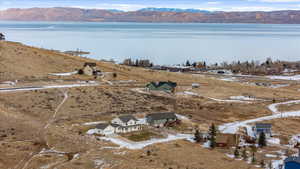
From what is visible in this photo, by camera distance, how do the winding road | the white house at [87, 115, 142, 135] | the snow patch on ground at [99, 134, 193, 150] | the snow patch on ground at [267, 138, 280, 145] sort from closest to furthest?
the snow patch on ground at [99, 134, 193, 150], the snow patch on ground at [267, 138, 280, 145], the white house at [87, 115, 142, 135], the winding road

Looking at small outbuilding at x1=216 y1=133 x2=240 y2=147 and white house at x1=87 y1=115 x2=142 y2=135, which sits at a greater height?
white house at x1=87 y1=115 x2=142 y2=135

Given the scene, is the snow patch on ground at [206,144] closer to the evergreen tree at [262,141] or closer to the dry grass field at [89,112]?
the dry grass field at [89,112]

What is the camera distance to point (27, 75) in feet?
261

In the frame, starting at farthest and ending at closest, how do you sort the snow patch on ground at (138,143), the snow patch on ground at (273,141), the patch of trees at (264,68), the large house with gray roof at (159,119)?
the patch of trees at (264,68)
the large house with gray roof at (159,119)
the snow patch on ground at (273,141)
the snow patch on ground at (138,143)

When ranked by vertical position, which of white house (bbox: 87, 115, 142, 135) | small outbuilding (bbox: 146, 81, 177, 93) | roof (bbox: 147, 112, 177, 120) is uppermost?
small outbuilding (bbox: 146, 81, 177, 93)

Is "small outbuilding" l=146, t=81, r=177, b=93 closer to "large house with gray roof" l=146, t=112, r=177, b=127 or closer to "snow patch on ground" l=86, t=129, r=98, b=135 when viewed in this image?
"large house with gray roof" l=146, t=112, r=177, b=127

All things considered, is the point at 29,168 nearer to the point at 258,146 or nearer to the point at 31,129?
the point at 31,129

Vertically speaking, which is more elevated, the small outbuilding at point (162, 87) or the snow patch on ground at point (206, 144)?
the small outbuilding at point (162, 87)

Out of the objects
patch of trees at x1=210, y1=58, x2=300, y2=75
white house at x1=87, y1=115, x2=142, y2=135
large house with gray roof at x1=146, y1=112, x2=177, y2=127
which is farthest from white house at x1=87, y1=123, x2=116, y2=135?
patch of trees at x1=210, y1=58, x2=300, y2=75

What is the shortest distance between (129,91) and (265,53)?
141 meters

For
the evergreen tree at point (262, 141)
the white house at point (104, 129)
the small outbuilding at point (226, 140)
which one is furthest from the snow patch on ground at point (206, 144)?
the white house at point (104, 129)

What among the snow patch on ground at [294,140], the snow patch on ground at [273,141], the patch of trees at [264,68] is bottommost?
the snow patch on ground at [273,141]

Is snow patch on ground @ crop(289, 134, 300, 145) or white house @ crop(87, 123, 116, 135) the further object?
white house @ crop(87, 123, 116, 135)

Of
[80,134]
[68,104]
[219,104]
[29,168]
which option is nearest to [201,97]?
[219,104]
